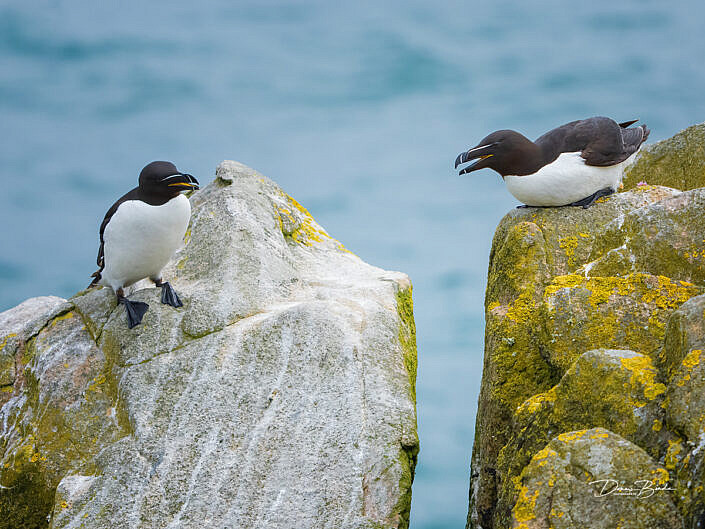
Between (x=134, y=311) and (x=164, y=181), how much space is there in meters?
1.32

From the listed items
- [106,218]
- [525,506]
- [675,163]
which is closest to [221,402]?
[106,218]

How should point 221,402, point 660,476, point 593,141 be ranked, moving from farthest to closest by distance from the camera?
1. point 593,141
2. point 221,402
3. point 660,476

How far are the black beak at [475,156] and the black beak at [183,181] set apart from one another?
8.82 ft

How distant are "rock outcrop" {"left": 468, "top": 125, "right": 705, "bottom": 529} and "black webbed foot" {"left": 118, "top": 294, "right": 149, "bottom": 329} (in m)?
3.36

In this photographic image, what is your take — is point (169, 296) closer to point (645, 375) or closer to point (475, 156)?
point (475, 156)

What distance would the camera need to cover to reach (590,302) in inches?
202

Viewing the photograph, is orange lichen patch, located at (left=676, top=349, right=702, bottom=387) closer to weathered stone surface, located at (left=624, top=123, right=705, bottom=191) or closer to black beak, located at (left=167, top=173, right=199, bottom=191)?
black beak, located at (left=167, top=173, right=199, bottom=191)

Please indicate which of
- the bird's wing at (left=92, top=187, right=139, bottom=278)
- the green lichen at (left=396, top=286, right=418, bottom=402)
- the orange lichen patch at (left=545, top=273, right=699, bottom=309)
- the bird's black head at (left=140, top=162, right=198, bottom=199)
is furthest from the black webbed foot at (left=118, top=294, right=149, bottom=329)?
the orange lichen patch at (left=545, top=273, right=699, bottom=309)

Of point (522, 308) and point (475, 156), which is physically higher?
point (475, 156)

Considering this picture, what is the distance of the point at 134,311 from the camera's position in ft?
23.2

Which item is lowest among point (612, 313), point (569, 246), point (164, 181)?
point (612, 313)

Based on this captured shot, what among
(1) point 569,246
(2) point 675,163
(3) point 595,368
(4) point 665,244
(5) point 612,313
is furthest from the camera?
(2) point 675,163

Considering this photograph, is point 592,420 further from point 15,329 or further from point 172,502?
point 15,329

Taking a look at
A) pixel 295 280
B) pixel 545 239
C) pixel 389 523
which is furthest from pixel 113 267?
pixel 545 239
